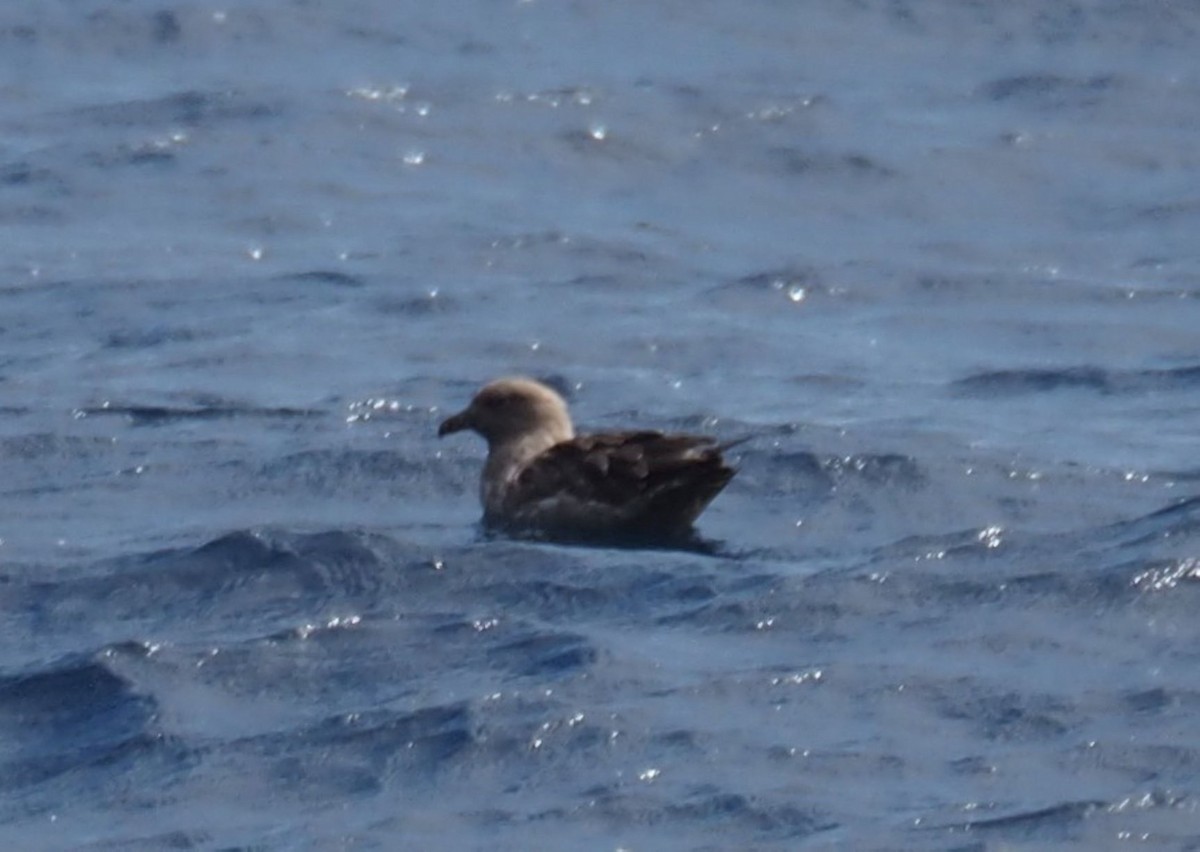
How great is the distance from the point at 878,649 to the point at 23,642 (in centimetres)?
263

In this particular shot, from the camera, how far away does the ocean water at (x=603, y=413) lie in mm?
8117

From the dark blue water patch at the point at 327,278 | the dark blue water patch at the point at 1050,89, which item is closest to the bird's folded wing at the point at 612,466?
the dark blue water patch at the point at 327,278

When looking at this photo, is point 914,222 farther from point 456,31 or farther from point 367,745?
point 367,745

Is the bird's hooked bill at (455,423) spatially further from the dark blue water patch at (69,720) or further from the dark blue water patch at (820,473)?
the dark blue water patch at (69,720)

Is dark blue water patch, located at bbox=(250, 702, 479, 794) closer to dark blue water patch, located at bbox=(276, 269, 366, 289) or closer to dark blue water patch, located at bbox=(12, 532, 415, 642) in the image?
dark blue water patch, located at bbox=(12, 532, 415, 642)

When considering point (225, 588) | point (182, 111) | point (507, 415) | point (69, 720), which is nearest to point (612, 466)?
point (507, 415)

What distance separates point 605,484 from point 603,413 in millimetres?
2126

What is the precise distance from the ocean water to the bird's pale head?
331mm

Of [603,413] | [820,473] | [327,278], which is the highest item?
[820,473]

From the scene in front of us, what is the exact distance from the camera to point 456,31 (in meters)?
23.0

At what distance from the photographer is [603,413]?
1336 cm

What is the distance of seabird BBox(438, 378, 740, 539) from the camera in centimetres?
1105

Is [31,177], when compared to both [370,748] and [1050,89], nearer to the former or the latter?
[1050,89]

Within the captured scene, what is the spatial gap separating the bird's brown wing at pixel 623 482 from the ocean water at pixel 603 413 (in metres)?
0.25
